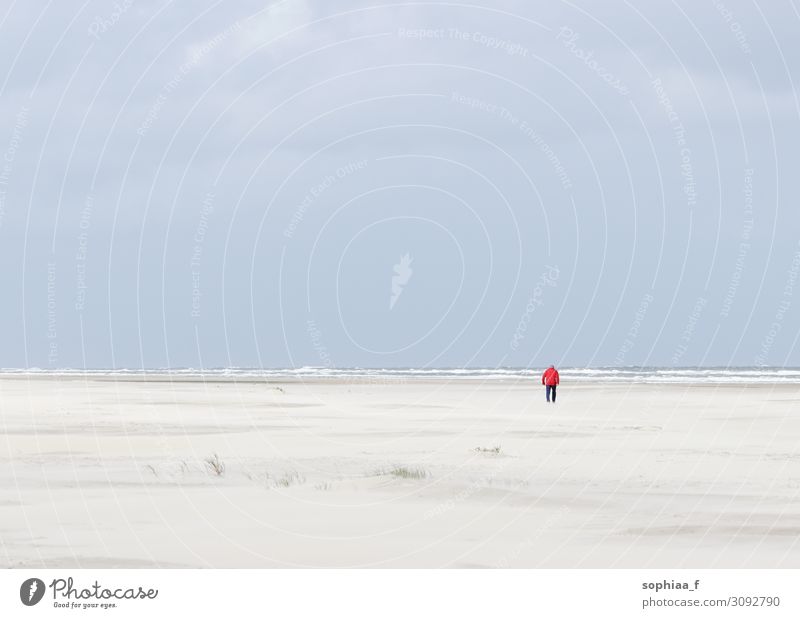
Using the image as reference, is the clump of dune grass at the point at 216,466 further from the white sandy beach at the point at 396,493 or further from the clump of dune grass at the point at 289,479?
the clump of dune grass at the point at 289,479

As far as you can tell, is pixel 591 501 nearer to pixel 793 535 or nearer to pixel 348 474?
pixel 793 535

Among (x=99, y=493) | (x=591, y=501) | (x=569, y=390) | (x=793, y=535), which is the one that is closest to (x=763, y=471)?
(x=591, y=501)

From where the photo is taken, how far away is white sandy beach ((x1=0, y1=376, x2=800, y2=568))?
51.3 ft

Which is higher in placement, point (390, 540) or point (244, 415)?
point (244, 415)

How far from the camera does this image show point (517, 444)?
30.4m

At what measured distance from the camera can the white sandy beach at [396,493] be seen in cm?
1564
